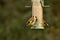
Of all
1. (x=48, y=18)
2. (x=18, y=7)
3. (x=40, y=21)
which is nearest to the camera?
(x=40, y=21)

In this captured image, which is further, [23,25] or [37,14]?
[23,25]

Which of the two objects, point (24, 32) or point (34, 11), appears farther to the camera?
point (24, 32)

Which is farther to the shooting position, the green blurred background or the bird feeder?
the green blurred background

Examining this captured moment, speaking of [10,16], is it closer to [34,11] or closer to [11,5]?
[11,5]

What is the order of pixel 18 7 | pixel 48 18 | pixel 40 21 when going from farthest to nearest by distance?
pixel 18 7 → pixel 48 18 → pixel 40 21

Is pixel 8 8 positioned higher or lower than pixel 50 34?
higher

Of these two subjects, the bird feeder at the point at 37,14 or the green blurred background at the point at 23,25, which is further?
the green blurred background at the point at 23,25

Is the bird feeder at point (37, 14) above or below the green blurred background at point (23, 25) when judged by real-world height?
above

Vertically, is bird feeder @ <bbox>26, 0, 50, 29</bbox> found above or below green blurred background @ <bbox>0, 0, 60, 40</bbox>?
above

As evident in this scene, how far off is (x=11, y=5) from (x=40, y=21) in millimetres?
1720

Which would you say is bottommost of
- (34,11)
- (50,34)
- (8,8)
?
(50,34)

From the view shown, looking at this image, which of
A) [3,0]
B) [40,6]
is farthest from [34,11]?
[3,0]

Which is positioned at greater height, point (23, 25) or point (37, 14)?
point (37, 14)

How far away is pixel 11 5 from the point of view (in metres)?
4.35
